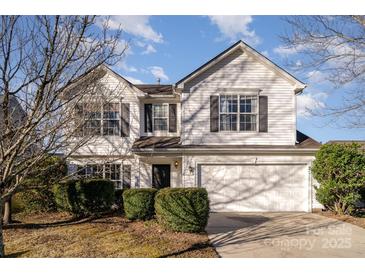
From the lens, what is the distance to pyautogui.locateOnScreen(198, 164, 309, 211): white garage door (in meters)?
15.2

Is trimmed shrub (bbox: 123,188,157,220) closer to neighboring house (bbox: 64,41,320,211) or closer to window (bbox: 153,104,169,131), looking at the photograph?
neighboring house (bbox: 64,41,320,211)

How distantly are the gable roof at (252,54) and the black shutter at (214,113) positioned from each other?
1.42 m

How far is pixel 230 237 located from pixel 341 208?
6790 millimetres

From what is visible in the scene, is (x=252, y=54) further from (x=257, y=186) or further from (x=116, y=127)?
(x=116, y=127)

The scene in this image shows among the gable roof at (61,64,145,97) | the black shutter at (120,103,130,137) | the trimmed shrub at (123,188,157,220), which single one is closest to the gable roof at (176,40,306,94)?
the black shutter at (120,103,130,137)

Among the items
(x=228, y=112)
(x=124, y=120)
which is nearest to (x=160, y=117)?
(x=124, y=120)

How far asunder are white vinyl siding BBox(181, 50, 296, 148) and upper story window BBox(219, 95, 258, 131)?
23 centimetres

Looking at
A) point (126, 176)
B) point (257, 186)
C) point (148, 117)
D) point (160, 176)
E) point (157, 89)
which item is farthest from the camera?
point (157, 89)

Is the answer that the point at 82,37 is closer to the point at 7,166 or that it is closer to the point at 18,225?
the point at 7,166

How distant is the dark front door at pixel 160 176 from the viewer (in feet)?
54.6

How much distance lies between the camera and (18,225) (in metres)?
11.7

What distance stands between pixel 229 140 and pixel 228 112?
1.31m

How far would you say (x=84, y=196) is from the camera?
1305 centimetres

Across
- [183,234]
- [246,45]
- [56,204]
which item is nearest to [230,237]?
[183,234]
